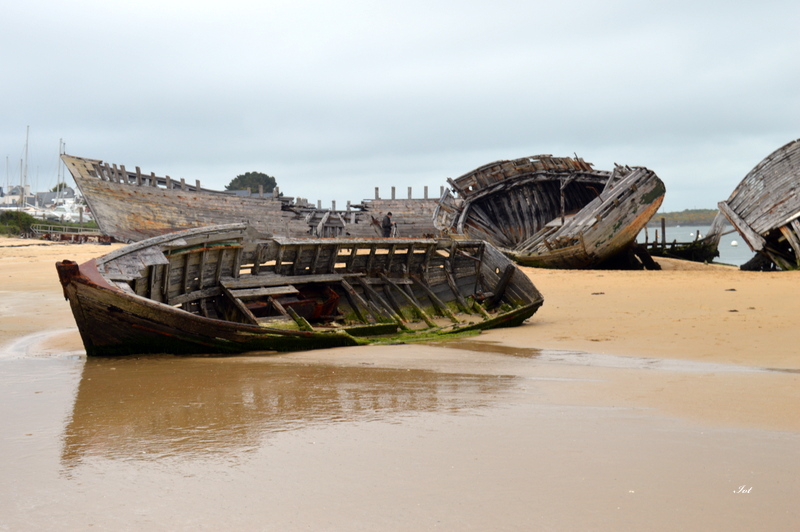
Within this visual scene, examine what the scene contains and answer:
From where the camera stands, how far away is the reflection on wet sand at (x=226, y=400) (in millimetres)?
3854

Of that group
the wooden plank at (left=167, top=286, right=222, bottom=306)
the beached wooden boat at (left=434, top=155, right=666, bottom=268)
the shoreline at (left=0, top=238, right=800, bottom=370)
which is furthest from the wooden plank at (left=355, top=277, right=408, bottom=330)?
the beached wooden boat at (left=434, top=155, right=666, bottom=268)

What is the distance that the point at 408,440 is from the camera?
382 cm

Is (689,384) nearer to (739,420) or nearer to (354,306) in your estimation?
(739,420)

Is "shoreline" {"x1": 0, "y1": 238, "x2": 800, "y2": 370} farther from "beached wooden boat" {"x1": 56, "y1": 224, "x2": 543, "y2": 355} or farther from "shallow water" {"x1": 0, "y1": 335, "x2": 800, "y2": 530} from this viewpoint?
"shallow water" {"x1": 0, "y1": 335, "x2": 800, "y2": 530}

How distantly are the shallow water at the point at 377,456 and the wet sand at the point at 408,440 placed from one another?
0.5 inches

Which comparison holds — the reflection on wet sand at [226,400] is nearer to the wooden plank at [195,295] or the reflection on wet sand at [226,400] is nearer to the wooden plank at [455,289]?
the wooden plank at [195,295]

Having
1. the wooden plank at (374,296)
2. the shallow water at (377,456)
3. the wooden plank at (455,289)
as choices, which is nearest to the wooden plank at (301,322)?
the wooden plank at (374,296)

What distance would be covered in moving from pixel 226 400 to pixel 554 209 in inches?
793

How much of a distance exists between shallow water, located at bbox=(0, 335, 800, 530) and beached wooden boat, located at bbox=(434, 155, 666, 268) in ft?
43.6

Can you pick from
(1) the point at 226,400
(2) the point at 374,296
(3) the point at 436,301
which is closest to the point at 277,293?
(2) the point at 374,296

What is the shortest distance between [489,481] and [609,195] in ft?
56.6

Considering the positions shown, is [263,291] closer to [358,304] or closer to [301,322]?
[301,322]

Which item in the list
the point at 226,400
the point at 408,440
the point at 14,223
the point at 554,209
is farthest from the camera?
the point at 14,223

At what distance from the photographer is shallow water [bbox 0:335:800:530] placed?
2.76 meters
